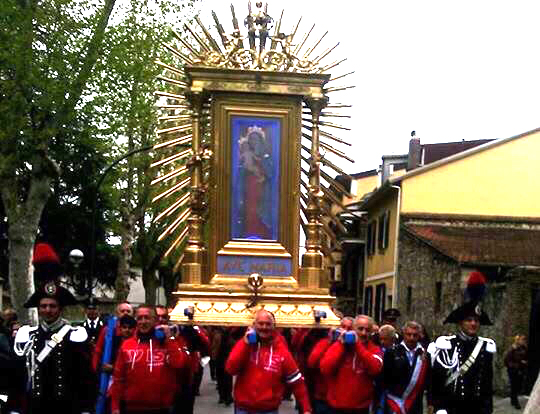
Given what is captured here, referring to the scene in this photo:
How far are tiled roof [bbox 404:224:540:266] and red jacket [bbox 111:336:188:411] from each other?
20663 millimetres

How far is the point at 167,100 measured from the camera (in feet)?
42.8

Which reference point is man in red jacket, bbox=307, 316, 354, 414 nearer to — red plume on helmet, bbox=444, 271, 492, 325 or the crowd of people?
the crowd of people

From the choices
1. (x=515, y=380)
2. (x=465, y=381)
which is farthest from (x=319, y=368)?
(x=515, y=380)

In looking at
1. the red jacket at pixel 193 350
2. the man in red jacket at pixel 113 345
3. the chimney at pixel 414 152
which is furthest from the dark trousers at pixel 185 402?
the chimney at pixel 414 152

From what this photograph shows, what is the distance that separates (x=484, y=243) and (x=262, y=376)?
2506 cm

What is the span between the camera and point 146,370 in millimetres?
9297

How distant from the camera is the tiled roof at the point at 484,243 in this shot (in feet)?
100

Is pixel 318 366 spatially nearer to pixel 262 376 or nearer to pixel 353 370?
pixel 353 370

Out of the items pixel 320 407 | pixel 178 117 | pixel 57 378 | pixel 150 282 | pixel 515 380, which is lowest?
pixel 150 282

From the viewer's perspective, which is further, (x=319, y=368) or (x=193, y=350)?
(x=193, y=350)

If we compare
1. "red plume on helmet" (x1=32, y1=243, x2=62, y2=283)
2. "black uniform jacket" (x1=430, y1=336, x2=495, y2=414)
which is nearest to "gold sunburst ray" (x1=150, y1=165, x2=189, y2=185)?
"red plume on helmet" (x1=32, y1=243, x2=62, y2=283)

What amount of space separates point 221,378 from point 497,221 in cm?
1834

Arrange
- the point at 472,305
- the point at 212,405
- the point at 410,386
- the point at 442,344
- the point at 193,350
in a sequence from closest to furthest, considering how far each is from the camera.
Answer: the point at 442,344 → the point at 472,305 → the point at 410,386 → the point at 193,350 → the point at 212,405

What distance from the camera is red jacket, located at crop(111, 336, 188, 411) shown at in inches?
366
